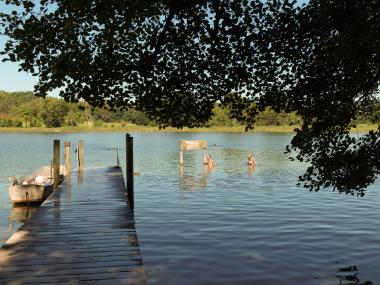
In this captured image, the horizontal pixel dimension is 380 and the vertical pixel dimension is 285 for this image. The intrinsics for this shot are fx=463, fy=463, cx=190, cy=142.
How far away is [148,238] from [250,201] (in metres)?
10.2

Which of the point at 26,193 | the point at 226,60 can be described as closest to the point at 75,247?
the point at 226,60

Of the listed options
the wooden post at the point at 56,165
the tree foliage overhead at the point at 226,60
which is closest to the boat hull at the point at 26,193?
the wooden post at the point at 56,165

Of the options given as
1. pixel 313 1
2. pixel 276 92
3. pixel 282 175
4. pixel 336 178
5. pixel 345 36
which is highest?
pixel 313 1

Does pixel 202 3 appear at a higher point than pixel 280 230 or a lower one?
higher

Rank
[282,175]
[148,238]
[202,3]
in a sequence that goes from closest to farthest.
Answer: [202,3] → [148,238] → [282,175]

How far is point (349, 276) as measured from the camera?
1359 centimetres

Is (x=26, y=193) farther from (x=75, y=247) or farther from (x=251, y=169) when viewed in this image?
(x=251, y=169)

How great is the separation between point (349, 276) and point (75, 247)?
8.05 meters

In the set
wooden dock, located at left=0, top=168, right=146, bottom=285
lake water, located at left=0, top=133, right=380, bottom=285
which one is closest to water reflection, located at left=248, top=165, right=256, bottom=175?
lake water, located at left=0, top=133, right=380, bottom=285

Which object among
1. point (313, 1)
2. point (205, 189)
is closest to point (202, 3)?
point (313, 1)

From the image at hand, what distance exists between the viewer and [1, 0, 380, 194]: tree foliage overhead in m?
9.51

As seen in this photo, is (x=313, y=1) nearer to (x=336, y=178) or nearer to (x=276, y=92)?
(x=276, y=92)

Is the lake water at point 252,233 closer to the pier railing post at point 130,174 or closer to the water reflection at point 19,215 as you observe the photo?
the water reflection at point 19,215

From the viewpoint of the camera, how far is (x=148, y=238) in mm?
17922
